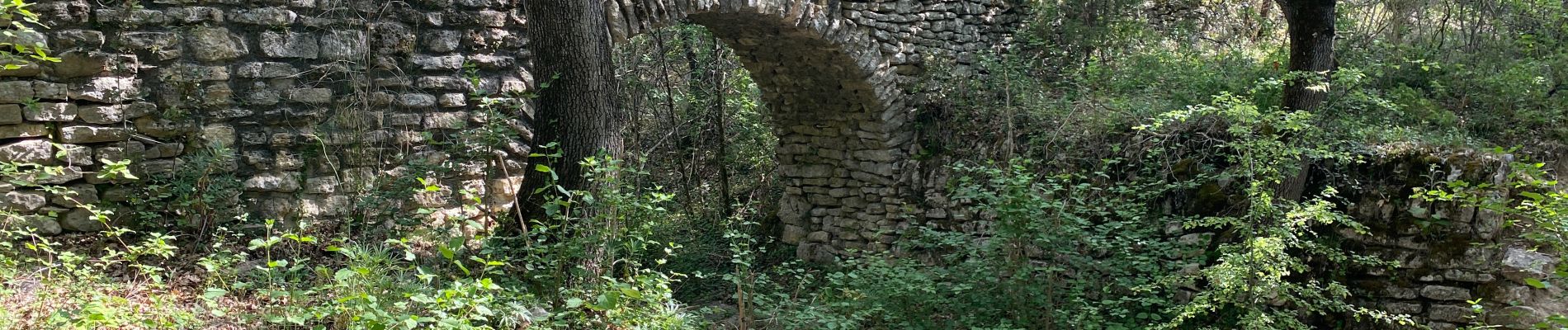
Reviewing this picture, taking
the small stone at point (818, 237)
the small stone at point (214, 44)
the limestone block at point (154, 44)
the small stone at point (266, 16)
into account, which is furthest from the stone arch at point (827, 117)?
the limestone block at point (154, 44)

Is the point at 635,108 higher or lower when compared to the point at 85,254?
higher

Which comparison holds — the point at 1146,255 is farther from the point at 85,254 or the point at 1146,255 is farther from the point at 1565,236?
the point at 85,254

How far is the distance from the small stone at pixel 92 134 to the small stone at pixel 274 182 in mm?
525

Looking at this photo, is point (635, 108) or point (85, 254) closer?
point (85, 254)

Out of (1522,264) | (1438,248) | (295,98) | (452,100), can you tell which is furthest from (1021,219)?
(295,98)

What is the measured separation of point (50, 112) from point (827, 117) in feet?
17.3

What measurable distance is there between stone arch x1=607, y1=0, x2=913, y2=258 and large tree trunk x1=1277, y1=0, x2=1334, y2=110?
8.45 feet

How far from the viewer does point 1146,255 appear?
16.2 ft

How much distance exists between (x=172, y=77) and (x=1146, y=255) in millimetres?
4372

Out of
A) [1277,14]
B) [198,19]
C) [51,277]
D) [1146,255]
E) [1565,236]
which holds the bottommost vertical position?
[51,277]

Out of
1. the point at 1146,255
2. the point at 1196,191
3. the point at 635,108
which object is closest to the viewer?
the point at 1146,255

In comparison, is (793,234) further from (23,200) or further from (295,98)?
(23,200)

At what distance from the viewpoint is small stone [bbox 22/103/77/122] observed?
14.2 feet

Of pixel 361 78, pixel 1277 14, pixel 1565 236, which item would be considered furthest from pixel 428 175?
pixel 1277 14
